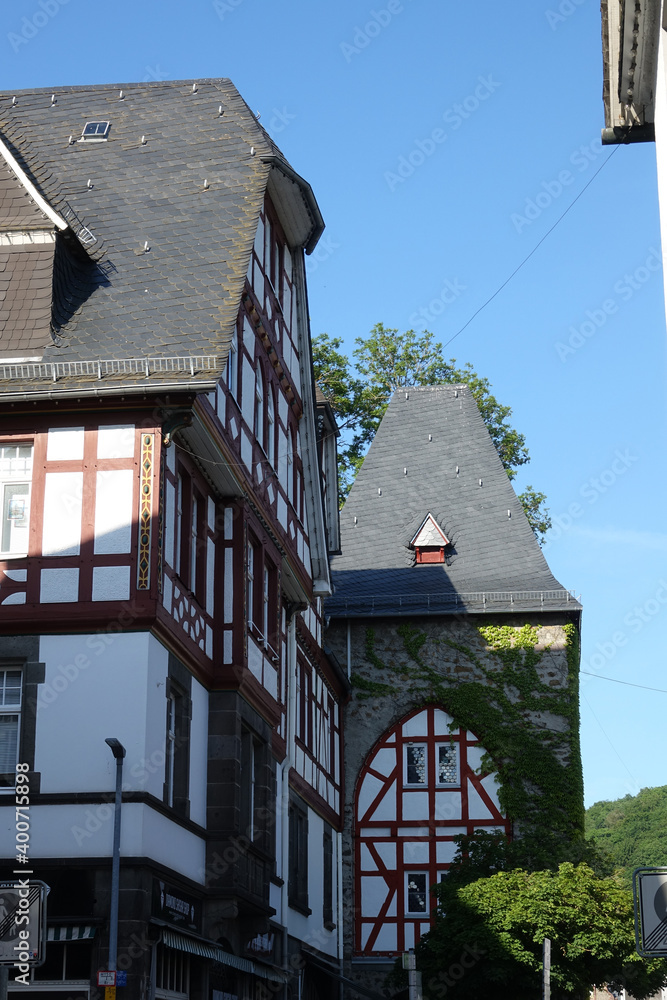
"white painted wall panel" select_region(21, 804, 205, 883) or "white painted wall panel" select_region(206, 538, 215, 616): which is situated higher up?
"white painted wall panel" select_region(206, 538, 215, 616)

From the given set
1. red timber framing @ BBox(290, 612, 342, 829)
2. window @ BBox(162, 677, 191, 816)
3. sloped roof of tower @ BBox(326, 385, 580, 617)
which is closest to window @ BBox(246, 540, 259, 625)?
window @ BBox(162, 677, 191, 816)

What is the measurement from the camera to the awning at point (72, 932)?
13.7m


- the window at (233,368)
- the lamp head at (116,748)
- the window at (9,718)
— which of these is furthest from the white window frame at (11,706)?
the window at (233,368)

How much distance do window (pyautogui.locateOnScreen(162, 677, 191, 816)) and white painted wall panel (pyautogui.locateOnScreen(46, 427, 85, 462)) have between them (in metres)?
2.63

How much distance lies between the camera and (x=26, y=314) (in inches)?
634

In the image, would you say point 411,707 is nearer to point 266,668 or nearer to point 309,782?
point 309,782

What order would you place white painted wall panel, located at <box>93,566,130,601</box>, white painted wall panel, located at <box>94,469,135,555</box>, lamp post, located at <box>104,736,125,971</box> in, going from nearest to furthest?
lamp post, located at <box>104,736,125,971</box>
white painted wall panel, located at <box>93,566,130,601</box>
white painted wall panel, located at <box>94,469,135,555</box>

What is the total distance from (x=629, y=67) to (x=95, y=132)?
12.6 meters

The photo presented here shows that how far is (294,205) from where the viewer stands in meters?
21.6

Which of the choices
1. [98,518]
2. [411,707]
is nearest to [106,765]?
[98,518]

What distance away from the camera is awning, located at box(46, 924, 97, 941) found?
1367 centimetres

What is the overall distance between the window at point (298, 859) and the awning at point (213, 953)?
139 inches

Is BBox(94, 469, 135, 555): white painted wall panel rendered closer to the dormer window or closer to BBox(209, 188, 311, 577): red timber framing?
BBox(209, 188, 311, 577): red timber framing

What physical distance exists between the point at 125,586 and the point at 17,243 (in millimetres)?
4609
